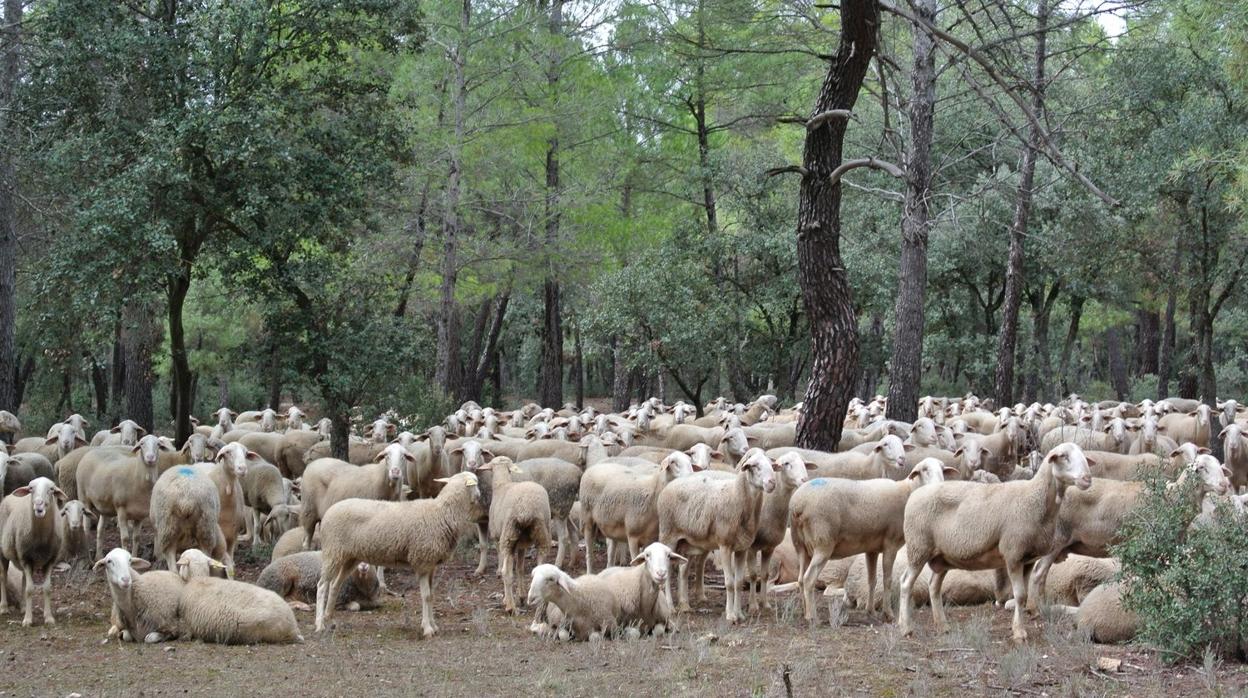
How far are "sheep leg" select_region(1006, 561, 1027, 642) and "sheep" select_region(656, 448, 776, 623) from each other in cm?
212

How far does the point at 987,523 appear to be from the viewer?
31.4 ft

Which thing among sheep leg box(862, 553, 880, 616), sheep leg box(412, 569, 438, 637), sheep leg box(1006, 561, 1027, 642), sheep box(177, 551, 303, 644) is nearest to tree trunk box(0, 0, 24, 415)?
sheep box(177, 551, 303, 644)

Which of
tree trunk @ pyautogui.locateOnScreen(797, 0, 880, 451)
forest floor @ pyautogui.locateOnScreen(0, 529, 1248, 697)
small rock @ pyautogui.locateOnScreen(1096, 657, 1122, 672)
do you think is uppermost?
tree trunk @ pyautogui.locateOnScreen(797, 0, 880, 451)

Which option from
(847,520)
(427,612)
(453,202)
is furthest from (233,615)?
(453,202)

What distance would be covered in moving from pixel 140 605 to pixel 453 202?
14204mm

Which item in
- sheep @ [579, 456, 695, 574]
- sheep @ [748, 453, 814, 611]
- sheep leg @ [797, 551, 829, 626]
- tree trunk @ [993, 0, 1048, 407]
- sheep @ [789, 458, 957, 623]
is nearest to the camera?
sheep leg @ [797, 551, 829, 626]

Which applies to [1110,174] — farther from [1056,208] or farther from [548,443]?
[548,443]

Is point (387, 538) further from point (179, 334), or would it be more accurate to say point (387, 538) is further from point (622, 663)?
point (179, 334)

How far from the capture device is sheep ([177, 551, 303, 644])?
9430mm

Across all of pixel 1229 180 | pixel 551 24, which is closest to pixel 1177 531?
pixel 1229 180

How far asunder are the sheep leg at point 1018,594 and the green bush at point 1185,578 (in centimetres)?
80

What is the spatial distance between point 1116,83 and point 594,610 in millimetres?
22659

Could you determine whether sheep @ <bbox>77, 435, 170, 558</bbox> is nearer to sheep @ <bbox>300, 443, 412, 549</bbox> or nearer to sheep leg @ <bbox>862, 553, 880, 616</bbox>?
sheep @ <bbox>300, 443, 412, 549</bbox>

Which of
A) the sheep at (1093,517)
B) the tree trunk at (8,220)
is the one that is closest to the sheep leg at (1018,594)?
the sheep at (1093,517)
